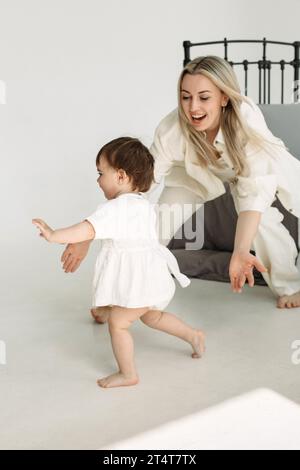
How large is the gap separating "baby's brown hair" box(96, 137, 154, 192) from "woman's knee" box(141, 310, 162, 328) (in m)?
0.30

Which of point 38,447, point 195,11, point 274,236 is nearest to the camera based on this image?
point 38,447

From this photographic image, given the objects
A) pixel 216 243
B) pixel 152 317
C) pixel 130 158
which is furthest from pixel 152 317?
pixel 216 243

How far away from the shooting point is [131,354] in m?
1.54

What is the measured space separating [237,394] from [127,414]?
0.25 m

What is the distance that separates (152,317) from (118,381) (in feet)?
0.62

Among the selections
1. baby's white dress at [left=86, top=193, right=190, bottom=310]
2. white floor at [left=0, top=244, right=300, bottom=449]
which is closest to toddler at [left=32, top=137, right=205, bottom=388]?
baby's white dress at [left=86, top=193, right=190, bottom=310]

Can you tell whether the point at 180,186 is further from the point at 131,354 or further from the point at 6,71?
the point at 6,71

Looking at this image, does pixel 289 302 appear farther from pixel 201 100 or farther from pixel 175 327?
pixel 201 100

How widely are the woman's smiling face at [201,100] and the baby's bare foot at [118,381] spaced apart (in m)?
0.74

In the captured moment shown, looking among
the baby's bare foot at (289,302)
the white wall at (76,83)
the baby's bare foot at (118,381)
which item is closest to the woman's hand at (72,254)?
the baby's bare foot at (118,381)

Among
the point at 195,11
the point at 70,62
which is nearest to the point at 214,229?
the point at 70,62

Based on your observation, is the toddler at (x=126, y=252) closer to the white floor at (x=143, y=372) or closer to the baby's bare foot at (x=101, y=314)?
the white floor at (x=143, y=372)

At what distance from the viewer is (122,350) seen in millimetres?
1531

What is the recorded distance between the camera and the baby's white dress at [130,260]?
154 centimetres
